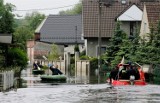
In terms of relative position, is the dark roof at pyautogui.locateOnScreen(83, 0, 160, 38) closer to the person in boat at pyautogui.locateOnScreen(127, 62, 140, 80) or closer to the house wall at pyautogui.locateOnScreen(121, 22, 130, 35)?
the house wall at pyautogui.locateOnScreen(121, 22, 130, 35)

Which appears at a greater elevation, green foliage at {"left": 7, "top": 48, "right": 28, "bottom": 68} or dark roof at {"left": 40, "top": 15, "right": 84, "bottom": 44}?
dark roof at {"left": 40, "top": 15, "right": 84, "bottom": 44}

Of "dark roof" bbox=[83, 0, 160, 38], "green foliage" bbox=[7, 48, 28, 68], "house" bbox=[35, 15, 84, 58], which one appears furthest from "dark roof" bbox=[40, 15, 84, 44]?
"green foliage" bbox=[7, 48, 28, 68]

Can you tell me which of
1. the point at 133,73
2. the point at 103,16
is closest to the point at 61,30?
the point at 103,16

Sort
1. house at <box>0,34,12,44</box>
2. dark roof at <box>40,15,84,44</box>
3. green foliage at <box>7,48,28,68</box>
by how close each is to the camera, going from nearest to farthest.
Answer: house at <box>0,34,12,44</box>
green foliage at <box>7,48,28,68</box>
dark roof at <box>40,15,84,44</box>

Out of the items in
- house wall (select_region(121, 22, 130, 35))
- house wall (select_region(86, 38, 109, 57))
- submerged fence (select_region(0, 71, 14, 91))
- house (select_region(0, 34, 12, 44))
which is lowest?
submerged fence (select_region(0, 71, 14, 91))

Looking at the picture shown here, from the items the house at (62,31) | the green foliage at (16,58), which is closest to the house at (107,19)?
the house at (62,31)

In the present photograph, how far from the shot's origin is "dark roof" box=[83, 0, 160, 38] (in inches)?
2918

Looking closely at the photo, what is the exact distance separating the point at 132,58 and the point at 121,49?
750cm

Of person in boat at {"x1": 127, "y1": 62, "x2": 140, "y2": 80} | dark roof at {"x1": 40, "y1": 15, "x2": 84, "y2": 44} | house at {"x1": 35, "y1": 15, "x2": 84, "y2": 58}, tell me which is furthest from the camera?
dark roof at {"x1": 40, "y1": 15, "x2": 84, "y2": 44}

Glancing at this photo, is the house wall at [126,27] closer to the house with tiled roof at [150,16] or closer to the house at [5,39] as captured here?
the house with tiled roof at [150,16]

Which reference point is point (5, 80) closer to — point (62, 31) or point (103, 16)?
point (103, 16)

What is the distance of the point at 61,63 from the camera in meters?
72.4

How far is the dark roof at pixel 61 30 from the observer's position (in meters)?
96.9

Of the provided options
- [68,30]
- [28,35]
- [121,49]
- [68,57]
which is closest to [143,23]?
[121,49]
